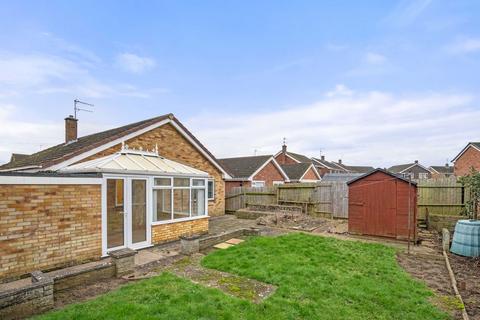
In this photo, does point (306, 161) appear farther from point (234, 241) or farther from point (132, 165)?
point (132, 165)

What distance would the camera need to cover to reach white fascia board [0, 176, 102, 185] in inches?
238

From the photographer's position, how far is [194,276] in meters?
6.18

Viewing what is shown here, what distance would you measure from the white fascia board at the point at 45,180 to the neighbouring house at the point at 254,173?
1523 centimetres

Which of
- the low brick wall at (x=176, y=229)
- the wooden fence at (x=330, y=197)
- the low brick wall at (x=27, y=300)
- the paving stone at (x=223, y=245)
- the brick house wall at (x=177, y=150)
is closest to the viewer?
the low brick wall at (x=27, y=300)

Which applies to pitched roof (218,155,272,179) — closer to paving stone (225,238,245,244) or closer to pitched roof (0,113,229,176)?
pitched roof (0,113,229,176)

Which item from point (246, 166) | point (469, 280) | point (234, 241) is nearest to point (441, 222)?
point (469, 280)

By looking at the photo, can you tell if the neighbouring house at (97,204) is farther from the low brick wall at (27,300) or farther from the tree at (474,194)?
the tree at (474,194)

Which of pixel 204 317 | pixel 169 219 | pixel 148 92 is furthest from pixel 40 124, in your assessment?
pixel 204 317

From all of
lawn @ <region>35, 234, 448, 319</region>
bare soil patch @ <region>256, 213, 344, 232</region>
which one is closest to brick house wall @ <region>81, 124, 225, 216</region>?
bare soil patch @ <region>256, 213, 344, 232</region>

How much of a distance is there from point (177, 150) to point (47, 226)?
7837mm

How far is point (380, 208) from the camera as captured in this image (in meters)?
10.7

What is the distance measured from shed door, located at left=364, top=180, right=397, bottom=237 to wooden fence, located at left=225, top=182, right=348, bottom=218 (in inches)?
169

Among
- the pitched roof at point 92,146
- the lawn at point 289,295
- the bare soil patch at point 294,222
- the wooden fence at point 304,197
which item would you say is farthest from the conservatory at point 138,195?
the wooden fence at point 304,197

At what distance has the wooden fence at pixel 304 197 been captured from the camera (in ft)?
51.4
